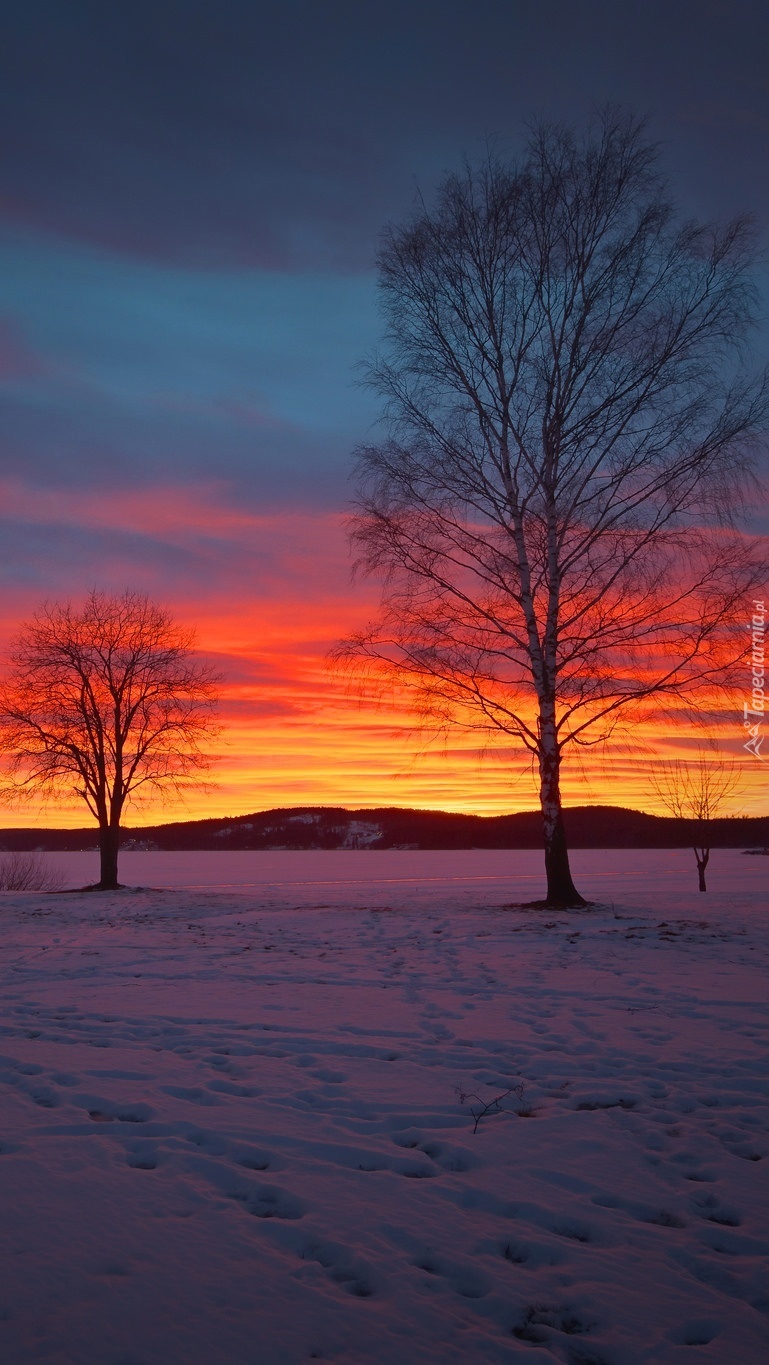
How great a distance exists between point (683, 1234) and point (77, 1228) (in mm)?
2474

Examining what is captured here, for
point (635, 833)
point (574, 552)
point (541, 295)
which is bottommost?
point (635, 833)

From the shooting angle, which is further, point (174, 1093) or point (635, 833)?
point (635, 833)

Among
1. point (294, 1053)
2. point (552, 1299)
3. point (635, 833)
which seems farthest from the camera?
point (635, 833)

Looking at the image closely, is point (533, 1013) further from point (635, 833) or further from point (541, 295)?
point (635, 833)

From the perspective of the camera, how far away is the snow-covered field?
2.81m

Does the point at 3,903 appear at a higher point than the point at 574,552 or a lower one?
lower

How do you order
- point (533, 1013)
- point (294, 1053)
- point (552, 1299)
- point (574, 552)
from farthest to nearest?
point (574, 552)
point (533, 1013)
point (294, 1053)
point (552, 1299)

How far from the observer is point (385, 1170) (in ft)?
13.3

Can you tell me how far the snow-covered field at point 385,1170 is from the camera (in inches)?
111

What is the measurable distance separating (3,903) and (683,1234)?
69.8 feet

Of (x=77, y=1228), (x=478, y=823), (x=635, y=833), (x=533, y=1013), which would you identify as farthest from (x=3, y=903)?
(x=478, y=823)

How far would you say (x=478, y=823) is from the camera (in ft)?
316

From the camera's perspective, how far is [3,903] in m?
21.4

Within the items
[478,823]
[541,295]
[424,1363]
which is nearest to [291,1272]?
[424,1363]
